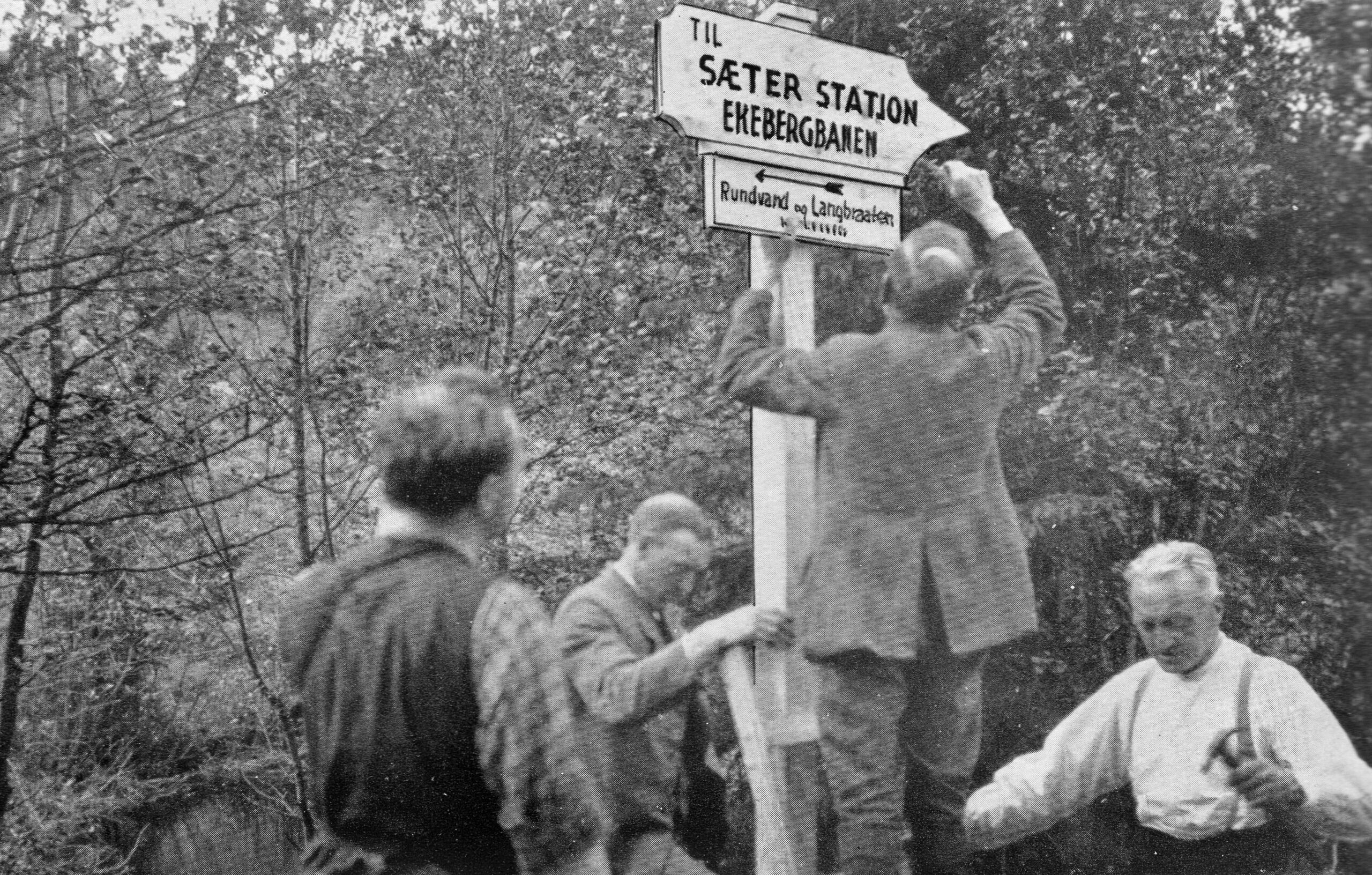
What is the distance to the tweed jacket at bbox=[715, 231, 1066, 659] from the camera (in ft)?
9.16

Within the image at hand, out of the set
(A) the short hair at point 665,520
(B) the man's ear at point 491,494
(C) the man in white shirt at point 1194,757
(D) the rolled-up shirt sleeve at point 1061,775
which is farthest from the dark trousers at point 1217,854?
(B) the man's ear at point 491,494


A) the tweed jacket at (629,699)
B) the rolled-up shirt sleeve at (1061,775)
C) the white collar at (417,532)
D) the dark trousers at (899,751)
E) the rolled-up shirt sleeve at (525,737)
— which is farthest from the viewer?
the rolled-up shirt sleeve at (1061,775)

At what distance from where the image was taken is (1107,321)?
3234 millimetres

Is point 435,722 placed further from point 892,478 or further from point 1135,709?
point 1135,709

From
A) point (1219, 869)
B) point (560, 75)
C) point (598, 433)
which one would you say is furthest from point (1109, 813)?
point (560, 75)

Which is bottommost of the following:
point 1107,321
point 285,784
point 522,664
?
point 285,784

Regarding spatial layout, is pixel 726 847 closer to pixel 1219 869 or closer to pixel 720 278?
pixel 1219 869

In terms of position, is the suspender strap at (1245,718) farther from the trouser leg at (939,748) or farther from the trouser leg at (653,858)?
the trouser leg at (653,858)

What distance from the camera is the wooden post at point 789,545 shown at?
9.07ft

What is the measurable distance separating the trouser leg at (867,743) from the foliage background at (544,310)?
0.82 ft

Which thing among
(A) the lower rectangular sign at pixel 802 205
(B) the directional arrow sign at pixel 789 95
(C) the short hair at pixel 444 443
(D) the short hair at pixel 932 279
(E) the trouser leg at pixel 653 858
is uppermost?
(B) the directional arrow sign at pixel 789 95

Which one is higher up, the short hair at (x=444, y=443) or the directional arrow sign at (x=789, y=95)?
the directional arrow sign at (x=789, y=95)

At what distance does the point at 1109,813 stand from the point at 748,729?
3.07 ft

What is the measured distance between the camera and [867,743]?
2.79 m
